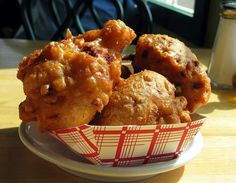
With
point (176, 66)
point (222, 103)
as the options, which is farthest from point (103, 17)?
point (176, 66)

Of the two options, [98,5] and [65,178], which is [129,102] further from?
[98,5]

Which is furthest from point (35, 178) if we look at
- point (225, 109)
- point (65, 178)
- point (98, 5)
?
point (98, 5)

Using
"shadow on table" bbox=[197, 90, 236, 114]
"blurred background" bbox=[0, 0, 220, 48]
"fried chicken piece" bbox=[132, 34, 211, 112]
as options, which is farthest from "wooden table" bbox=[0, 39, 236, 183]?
"blurred background" bbox=[0, 0, 220, 48]

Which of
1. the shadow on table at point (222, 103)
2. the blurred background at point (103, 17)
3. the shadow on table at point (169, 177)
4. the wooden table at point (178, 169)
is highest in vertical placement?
the shadow on table at point (169, 177)

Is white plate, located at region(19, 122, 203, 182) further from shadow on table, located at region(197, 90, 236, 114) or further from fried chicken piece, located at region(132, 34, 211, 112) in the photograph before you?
shadow on table, located at region(197, 90, 236, 114)

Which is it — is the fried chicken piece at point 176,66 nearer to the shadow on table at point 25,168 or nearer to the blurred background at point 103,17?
the shadow on table at point 25,168

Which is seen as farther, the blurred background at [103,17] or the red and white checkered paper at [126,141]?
the blurred background at [103,17]

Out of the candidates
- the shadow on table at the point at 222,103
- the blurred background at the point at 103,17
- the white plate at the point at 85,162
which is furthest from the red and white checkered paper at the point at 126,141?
the blurred background at the point at 103,17
